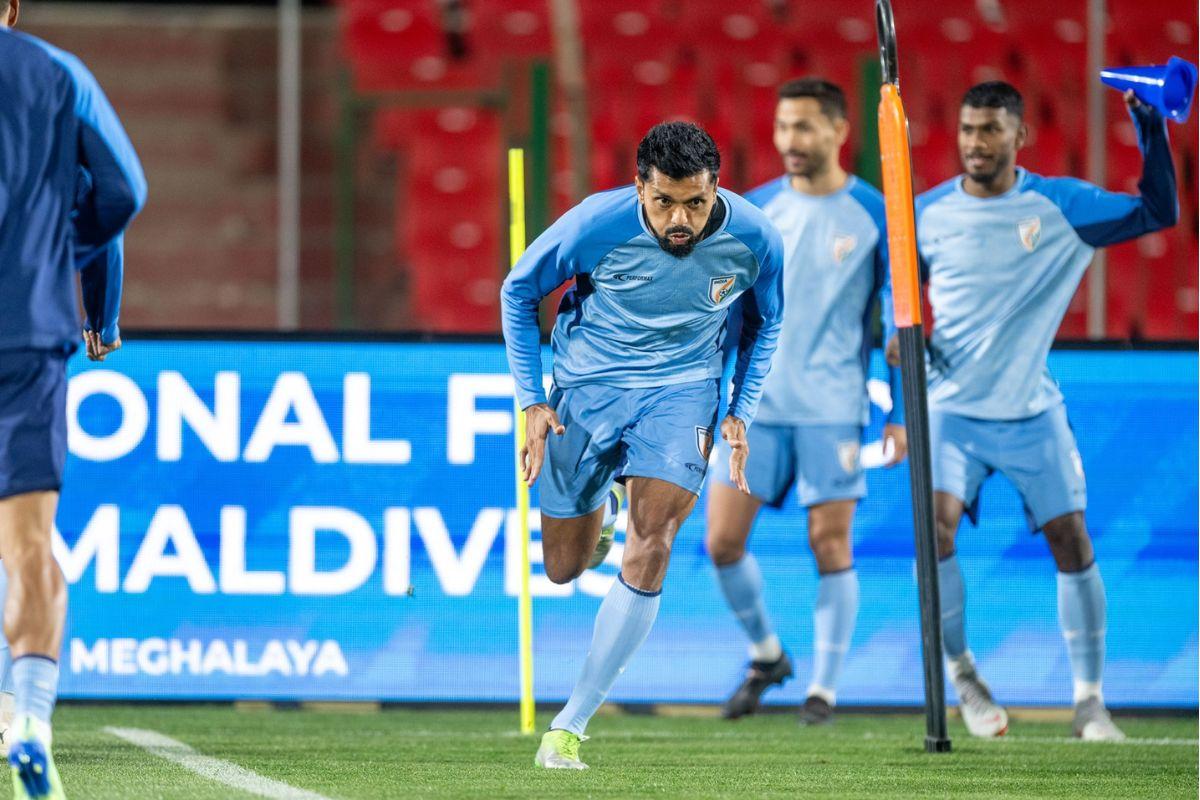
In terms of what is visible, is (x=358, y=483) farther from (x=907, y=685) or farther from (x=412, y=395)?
(x=907, y=685)

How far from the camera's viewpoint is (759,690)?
633cm

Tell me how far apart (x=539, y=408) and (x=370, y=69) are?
693cm

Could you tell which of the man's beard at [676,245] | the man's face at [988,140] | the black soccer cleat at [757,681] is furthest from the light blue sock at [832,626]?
the man's beard at [676,245]

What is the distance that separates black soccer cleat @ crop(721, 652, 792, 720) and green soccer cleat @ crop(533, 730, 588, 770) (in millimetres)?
1703

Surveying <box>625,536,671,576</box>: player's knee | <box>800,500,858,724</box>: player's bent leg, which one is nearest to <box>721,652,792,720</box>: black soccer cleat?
<box>800,500,858,724</box>: player's bent leg

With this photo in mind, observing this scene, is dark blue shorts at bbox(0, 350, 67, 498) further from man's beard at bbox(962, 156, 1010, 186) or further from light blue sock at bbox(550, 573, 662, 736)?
man's beard at bbox(962, 156, 1010, 186)

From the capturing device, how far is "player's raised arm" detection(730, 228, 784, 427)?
199 inches

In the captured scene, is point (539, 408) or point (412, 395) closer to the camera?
point (539, 408)

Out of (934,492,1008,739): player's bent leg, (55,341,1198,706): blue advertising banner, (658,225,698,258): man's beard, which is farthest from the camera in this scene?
(55,341,1198,706): blue advertising banner

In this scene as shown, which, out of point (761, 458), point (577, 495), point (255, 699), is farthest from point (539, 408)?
point (255, 699)

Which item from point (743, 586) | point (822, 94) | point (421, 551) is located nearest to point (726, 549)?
point (743, 586)

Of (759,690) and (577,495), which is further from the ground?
(577,495)

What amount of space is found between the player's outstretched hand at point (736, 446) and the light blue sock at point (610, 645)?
35cm

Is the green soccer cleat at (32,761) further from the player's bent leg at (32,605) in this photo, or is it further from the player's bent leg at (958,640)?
the player's bent leg at (958,640)
